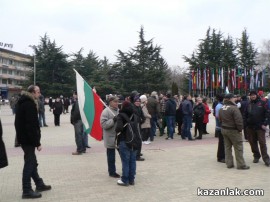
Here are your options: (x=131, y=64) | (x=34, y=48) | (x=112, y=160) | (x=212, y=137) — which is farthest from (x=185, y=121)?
(x=34, y=48)

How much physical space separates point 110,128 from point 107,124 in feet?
0.45

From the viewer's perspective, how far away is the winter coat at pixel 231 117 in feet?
25.7

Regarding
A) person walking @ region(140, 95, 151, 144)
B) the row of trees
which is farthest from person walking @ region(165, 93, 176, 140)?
the row of trees

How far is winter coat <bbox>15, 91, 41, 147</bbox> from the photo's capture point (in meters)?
5.82

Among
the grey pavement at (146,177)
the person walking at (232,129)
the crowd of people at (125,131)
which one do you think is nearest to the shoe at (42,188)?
the crowd of people at (125,131)

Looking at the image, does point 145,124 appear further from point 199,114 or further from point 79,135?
point 199,114

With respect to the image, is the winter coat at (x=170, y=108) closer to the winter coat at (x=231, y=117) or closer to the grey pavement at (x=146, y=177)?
the grey pavement at (x=146, y=177)

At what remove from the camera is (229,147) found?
26.9 feet

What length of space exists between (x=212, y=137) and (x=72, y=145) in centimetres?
581

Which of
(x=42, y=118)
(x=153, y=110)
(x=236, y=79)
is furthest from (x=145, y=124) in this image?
(x=236, y=79)

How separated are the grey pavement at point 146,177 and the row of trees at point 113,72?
127ft

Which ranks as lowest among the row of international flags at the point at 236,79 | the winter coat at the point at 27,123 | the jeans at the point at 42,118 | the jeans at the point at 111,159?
the jeans at the point at 111,159

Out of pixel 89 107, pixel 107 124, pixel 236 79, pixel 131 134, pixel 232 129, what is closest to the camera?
pixel 131 134

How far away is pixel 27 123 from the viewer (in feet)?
19.0
